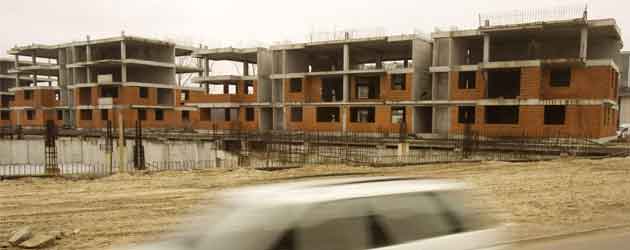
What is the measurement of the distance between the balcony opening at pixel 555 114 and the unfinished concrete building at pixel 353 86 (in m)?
8.98

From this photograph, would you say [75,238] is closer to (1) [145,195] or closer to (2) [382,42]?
(1) [145,195]

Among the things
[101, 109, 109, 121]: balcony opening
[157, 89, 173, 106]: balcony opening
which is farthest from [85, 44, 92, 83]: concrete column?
[157, 89, 173, 106]: balcony opening

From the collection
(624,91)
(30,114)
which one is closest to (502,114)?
(624,91)

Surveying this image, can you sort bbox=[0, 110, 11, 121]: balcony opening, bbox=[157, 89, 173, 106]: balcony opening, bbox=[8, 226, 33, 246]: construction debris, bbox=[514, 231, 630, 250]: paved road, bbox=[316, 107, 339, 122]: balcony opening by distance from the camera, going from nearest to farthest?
bbox=[514, 231, 630, 250]: paved road → bbox=[8, 226, 33, 246]: construction debris → bbox=[316, 107, 339, 122]: balcony opening → bbox=[157, 89, 173, 106]: balcony opening → bbox=[0, 110, 11, 121]: balcony opening

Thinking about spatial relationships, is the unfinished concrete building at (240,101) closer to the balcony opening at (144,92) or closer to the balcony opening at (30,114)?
the balcony opening at (144,92)

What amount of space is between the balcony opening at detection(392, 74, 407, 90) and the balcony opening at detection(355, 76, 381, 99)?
2907 millimetres

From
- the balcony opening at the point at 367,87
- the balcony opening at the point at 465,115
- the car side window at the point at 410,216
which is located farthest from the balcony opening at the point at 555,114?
the car side window at the point at 410,216

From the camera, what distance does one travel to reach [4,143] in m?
36.1

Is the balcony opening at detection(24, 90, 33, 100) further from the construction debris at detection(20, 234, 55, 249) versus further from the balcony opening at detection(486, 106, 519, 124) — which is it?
the construction debris at detection(20, 234, 55, 249)

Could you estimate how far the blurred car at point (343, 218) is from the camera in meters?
3.53

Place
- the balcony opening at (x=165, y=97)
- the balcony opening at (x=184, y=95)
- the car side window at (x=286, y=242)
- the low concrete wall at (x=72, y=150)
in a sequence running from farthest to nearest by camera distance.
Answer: the balcony opening at (x=184, y=95)
the balcony opening at (x=165, y=97)
the low concrete wall at (x=72, y=150)
the car side window at (x=286, y=242)

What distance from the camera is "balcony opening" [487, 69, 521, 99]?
101 feet

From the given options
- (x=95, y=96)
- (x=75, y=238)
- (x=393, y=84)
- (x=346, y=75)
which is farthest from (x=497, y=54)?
(x=95, y=96)

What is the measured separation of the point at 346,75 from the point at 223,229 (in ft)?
111
